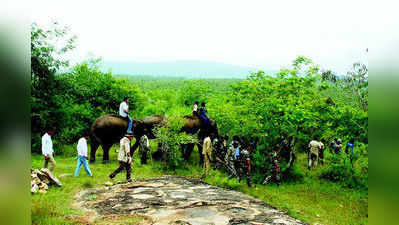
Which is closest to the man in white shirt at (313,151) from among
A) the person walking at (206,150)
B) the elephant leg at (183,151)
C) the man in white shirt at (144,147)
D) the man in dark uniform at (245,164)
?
the man in dark uniform at (245,164)

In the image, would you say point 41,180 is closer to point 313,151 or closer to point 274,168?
point 274,168

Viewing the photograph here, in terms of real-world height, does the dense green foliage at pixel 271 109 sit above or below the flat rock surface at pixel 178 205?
above

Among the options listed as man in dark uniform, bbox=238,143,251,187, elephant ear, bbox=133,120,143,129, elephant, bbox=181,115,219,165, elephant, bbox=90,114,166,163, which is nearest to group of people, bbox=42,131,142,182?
elephant, bbox=90,114,166,163

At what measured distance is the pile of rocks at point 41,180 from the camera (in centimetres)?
824

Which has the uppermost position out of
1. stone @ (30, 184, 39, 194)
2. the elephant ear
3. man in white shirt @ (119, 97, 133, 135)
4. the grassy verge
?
man in white shirt @ (119, 97, 133, 135)

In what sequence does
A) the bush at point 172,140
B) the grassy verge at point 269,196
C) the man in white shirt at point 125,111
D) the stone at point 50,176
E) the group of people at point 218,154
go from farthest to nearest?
1. the man in white shirt at point 125,111
2. the bush at point 172,140
3. the group of people at point 218,154
4. the stone at point 50,176
5. the grassy verge at point 269,196

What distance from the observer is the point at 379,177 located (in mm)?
2162

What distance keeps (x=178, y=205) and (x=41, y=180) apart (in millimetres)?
4276

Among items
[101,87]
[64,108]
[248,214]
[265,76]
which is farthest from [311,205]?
[101,87]

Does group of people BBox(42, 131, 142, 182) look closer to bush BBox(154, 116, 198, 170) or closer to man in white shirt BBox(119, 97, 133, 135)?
bush BBox(154, 116, 198, 170)

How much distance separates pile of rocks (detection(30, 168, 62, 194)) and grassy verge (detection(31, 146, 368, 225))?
0.67ft

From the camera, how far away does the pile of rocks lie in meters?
8.24

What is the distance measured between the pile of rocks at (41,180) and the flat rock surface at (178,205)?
0.97 metres

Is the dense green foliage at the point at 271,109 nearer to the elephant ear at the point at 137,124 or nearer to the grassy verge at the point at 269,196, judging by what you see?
the grassy verge at the point at 269,196
